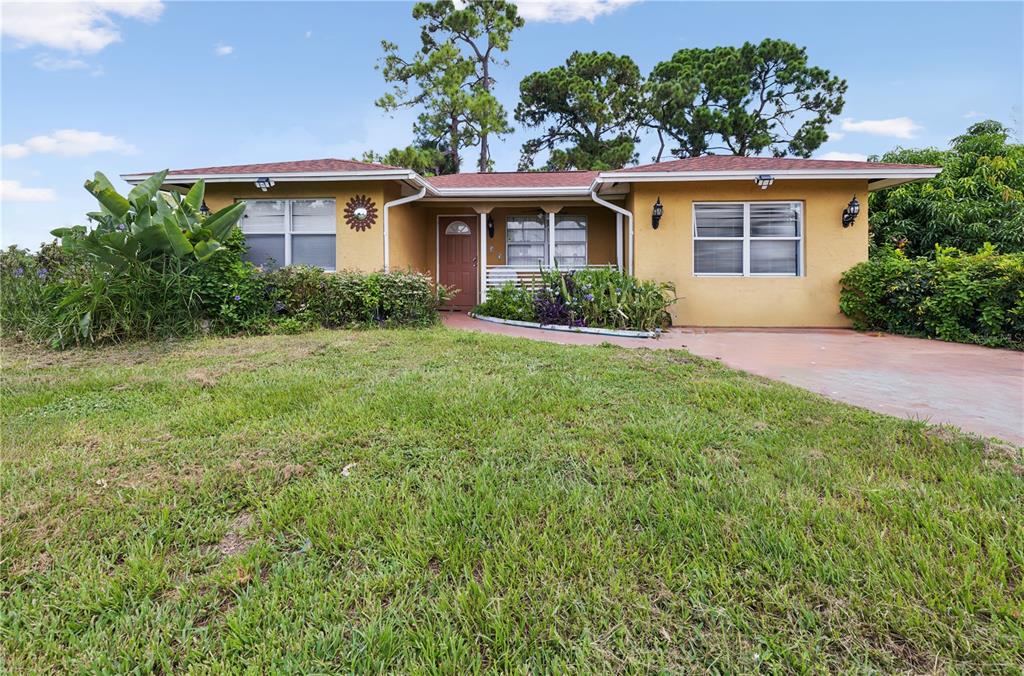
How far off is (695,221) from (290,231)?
8.56 metres

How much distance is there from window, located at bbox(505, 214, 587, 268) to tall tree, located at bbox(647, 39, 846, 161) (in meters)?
13.1

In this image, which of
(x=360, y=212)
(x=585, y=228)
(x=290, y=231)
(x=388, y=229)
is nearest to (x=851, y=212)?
(x=585, y=228)

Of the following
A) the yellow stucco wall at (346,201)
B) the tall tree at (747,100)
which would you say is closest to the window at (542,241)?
the yellow stucco wall at (346,201)

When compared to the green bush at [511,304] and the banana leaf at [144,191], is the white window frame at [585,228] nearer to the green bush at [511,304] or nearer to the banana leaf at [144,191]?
the green bush at [511,304]

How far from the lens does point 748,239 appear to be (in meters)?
9.93

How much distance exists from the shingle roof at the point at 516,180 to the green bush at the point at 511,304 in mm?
2976

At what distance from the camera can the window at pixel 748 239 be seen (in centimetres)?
988

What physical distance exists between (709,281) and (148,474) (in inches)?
380

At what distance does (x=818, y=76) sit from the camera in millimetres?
22094

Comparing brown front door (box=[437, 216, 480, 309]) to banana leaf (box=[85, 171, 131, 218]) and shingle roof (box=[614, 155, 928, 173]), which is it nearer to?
shingle roof (box=[614, 155, 928, 173])

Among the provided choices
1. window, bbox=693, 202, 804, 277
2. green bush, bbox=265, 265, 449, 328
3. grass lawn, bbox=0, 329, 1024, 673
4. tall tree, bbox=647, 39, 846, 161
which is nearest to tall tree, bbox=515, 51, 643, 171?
tall tree, bbox=647, 39, 846, 161

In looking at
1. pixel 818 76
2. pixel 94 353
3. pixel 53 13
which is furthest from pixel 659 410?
pixel 818 76

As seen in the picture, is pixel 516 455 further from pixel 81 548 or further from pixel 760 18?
pixel 760 18

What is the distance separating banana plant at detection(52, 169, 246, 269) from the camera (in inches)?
271
